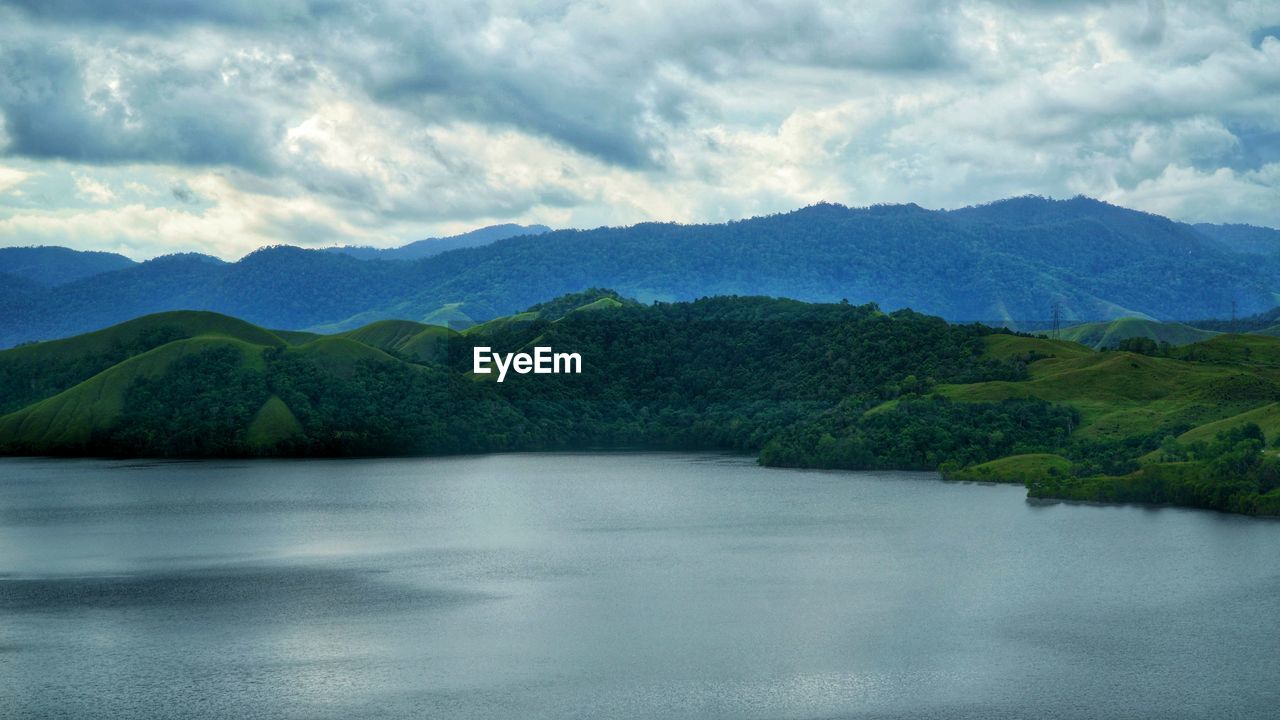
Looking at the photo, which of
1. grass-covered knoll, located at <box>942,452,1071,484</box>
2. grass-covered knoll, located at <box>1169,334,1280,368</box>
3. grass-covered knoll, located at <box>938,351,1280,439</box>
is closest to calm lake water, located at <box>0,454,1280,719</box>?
grass-covered knoll, located at <box>942,452,1071,484</box>

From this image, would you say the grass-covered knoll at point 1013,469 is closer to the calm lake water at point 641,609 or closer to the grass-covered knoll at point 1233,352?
the calm lake water at point 641,609

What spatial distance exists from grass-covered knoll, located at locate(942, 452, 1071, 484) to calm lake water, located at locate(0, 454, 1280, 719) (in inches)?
389

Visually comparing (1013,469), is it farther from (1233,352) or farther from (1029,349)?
(1233,352)

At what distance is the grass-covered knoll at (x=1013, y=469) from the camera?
421 feet

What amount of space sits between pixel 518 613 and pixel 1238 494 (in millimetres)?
66004

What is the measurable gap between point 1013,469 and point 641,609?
78.0 m

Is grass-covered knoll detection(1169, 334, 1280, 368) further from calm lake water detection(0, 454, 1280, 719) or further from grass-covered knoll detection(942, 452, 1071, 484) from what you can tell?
calm lake water detection(0, 454, 1280, 719)

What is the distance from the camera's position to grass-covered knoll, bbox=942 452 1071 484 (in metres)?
128

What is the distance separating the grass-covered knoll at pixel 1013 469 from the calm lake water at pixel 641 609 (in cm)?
988

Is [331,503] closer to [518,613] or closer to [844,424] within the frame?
[518,613]

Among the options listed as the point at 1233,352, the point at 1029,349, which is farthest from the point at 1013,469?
the point at 1233,352

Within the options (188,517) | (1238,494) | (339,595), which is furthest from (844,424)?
(339,595)

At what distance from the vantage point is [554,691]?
1977 inches

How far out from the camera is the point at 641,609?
2621 inches
